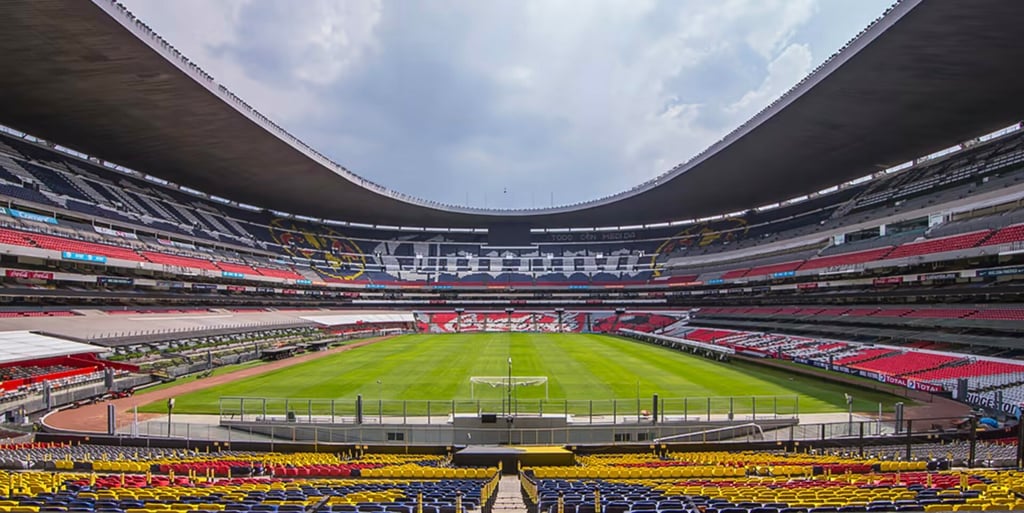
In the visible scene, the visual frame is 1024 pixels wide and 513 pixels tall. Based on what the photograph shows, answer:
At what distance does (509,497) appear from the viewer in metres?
11.0

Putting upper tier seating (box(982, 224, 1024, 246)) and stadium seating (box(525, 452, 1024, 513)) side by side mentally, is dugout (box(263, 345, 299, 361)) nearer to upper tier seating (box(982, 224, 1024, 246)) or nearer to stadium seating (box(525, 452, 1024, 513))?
stadium seating (box(525, 452, 1024, 513))

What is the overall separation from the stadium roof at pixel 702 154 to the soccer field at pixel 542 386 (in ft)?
55.0

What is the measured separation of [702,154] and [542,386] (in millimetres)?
29729

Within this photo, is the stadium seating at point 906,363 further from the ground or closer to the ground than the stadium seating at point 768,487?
closer to the ground

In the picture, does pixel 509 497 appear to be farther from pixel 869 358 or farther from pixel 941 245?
pixel 941 245

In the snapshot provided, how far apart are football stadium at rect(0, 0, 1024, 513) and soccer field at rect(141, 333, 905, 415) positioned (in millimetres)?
324

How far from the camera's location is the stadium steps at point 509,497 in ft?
30.8

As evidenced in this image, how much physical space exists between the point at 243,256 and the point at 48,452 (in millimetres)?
52155

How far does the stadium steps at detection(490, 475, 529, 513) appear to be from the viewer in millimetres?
9391

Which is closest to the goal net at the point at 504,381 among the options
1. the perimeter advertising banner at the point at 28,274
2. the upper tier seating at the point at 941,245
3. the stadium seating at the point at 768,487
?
the stadium seating at the point at 768,487

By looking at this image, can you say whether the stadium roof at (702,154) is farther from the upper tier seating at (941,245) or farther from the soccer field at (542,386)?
the soccer field at (542,386)

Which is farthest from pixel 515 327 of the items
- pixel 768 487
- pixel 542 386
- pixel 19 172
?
pixel 768 487

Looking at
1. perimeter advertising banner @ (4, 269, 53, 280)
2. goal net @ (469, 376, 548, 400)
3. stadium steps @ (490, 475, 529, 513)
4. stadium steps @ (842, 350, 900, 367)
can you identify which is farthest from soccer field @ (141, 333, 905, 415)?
perimeter advertising banner @ (4, 269, 53, 280)

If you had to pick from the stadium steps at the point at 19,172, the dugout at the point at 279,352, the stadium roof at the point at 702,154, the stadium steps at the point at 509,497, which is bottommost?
the dugout at the point at 279,352
